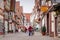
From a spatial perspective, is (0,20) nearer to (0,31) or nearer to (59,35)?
(0,31)

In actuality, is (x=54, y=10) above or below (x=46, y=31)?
above

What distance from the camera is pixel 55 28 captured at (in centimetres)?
3516

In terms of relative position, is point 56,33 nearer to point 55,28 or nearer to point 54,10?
point 55,28

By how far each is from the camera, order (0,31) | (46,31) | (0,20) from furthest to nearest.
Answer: (0,20) < (0,31) < (46,31)

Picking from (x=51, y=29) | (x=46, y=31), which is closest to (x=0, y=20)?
(x=46, y=31)

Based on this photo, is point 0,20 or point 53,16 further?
point 0,20

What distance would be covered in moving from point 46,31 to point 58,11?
10.6 meters

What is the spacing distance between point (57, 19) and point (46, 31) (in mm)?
9304

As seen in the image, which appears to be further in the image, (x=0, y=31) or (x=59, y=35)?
(x=0, y=31)

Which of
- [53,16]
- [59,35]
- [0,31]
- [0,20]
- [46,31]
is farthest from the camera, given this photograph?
[0,20]

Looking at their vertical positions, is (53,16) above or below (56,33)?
above

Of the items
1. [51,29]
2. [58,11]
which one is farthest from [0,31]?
[58,11]

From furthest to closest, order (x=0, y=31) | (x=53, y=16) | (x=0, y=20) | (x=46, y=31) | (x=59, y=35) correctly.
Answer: (x=0, y=20)
(x=0, y=31)
(x=46, y=31)
(x=53, y=16)
(x=59, y=35)

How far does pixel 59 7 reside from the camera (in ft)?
111
